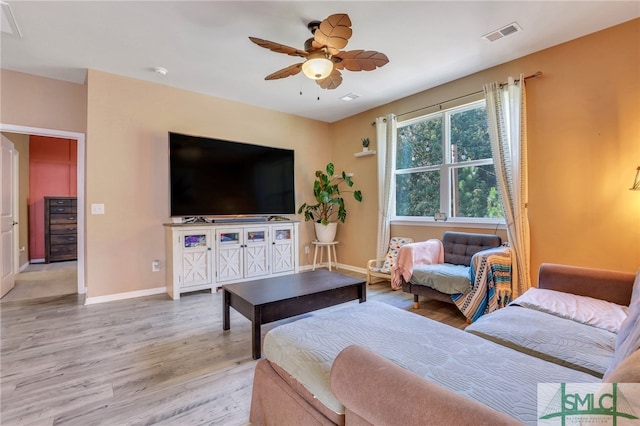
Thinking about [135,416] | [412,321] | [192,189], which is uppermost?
[192,189]

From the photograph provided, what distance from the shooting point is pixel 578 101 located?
288 centimetres

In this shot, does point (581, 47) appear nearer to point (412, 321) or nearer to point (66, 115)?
point (412, 321)

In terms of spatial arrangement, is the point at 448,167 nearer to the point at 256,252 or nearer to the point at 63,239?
the point at 256,252

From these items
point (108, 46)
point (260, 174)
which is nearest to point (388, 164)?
point (260, 174)

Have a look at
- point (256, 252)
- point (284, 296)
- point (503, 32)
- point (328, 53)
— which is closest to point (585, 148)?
point (503, 32)

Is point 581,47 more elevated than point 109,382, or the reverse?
point 581,47

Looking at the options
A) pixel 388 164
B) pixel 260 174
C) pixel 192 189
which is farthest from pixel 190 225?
pixel 388 164

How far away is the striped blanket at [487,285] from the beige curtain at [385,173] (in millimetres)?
1795

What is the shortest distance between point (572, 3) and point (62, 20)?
4301 mm

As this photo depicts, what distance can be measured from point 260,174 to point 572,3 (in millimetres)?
3905

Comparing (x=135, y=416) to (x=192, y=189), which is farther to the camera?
(x=192, y=189)

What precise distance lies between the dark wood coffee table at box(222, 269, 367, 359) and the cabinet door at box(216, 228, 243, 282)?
1.38 m

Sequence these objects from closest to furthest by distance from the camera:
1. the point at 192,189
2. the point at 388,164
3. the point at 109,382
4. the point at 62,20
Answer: the point at 109,382
the point at 62,20
the point at 192,189
the point at 388,164

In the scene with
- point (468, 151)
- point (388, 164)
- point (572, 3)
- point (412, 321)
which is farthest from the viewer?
point (388, 164)
